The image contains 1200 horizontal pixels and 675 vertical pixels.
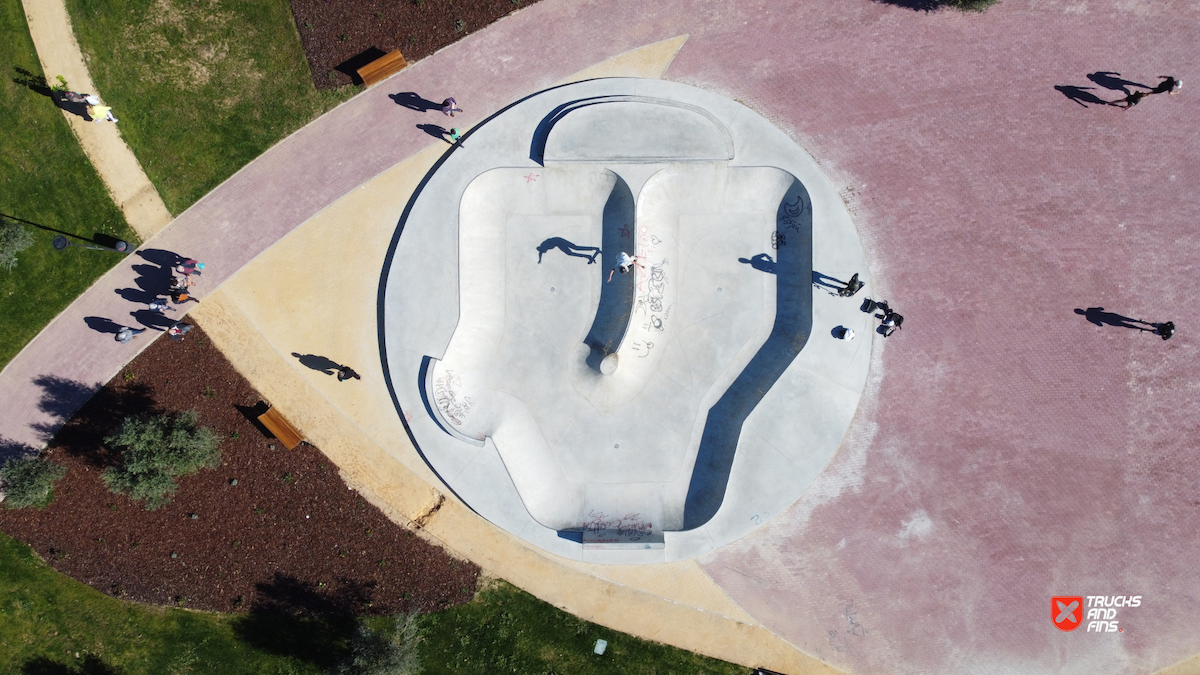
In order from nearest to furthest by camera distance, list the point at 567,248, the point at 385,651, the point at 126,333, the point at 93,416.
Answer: the point at 385,651 < the point at 126,333 < the point at 93,416 < the point at 567,248

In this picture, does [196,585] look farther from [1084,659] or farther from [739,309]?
[1084,659]

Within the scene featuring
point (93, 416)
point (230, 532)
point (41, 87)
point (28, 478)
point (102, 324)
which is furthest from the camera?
point (41, 87)

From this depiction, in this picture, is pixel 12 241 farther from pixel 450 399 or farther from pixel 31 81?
pixel 450 399

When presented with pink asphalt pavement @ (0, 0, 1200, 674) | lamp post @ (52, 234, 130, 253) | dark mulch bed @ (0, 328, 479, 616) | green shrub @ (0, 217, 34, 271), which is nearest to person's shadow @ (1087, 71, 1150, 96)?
pink asphalt pavement @ (0, 0, 1200, 674)

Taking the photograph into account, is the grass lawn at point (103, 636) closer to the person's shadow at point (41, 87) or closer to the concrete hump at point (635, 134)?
the person's shadow at point (41, 87)

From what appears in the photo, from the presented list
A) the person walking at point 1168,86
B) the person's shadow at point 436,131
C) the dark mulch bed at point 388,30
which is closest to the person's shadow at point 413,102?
the person's shadow at point 436,131

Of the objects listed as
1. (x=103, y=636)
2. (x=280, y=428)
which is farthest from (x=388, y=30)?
(x=103, y=636)

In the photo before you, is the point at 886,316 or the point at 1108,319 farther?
the point at 1108,319

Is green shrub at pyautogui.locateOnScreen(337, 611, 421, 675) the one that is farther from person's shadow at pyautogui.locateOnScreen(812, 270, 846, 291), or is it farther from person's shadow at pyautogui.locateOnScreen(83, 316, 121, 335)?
person's shadow at pyautogui.locateOnScreen(812, 270, 846, 291)
